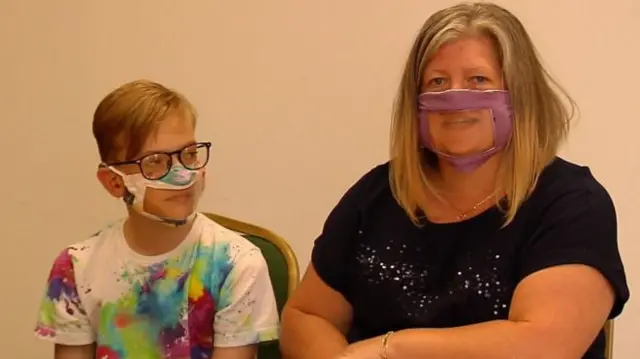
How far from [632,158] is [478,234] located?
82cm

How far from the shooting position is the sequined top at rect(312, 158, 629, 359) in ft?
4.88

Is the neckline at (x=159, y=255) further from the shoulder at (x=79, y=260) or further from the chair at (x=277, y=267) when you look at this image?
the chair at (x=277, y=267)

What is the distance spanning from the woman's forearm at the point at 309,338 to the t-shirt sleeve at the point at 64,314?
1.32 ft

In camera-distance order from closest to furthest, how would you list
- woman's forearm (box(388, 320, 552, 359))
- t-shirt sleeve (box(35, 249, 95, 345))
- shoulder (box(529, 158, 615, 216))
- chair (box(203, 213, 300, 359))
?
woman's forearm (box(388, 320, 552, 359)), shoulder (box(529, 158, 615, 216)), t-shirt sleeve (box(35, 249, 95, 345)), chair (box(203, 213, 300, 359))

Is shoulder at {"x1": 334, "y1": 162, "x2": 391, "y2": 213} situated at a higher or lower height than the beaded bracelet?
higher

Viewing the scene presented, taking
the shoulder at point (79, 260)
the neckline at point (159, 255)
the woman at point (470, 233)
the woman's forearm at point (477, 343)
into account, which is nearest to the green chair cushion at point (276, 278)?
the woman at point (470, 233)

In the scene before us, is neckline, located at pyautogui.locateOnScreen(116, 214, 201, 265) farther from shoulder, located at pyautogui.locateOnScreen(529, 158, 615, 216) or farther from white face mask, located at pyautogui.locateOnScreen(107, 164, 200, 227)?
shoulder, located at pyautogui.locateOnScreen(529, 158, 615, 216)

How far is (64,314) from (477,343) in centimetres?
83

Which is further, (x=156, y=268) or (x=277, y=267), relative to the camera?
(x=277, y=267)

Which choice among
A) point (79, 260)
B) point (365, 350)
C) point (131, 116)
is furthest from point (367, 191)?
point (79, 260)

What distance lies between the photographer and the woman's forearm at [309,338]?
1649 millimetres

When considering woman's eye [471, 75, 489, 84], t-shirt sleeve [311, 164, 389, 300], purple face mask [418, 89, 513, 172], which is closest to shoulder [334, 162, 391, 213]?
t-shirt sleeve [311, 164, 389, 300]

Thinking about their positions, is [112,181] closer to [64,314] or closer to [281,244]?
[64,314]

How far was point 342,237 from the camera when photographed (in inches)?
68.3
